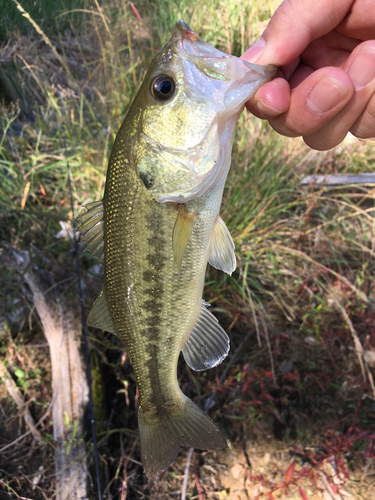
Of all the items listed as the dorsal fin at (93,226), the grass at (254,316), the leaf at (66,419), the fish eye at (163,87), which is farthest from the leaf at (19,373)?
the fish eye at (163,87)

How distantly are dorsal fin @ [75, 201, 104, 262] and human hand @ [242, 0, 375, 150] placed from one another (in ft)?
2.79

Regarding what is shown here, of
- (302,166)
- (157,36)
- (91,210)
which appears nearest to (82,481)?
(91,210)

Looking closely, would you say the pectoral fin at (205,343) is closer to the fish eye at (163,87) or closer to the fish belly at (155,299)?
the fish belly at (155,299)

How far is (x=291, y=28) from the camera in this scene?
1.37 m

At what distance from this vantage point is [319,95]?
127 centimetres

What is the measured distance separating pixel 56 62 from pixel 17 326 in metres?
3.58

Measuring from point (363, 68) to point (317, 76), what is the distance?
0.28 metres

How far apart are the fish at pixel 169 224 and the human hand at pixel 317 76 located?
0.16 meters

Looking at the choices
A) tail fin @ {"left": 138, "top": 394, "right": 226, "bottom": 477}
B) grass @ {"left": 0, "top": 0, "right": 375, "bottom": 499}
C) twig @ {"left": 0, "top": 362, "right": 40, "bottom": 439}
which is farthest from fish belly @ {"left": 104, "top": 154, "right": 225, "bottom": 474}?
twig @ {"left": 0, "top": 362, "right": 40, "bottom": 439}

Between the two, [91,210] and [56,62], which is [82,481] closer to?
[91,210]

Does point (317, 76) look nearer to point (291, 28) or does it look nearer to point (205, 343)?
point (291, 28)

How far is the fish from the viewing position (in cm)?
123

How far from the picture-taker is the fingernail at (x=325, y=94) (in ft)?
4.07

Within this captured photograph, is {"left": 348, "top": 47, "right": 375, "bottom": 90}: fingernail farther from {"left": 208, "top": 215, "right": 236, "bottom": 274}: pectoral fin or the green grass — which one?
the green grass
